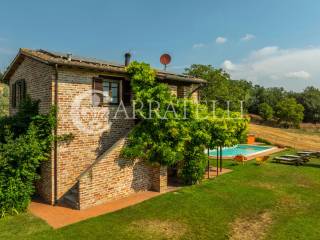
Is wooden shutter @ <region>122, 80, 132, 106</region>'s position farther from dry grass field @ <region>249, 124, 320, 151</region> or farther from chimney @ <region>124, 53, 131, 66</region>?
dry grass field @ <region>249, 124, 320, 151</region>

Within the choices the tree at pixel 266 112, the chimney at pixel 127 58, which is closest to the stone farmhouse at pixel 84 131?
the chimney at pixel 127 58

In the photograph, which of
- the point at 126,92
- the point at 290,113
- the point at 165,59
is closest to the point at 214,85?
the point at 165,59

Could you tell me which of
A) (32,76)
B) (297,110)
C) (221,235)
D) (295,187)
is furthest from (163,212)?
(297,110)

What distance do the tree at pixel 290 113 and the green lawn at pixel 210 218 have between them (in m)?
50.1

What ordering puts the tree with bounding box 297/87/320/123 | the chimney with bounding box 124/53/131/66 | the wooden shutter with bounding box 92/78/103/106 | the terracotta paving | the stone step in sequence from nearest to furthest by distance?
the terracotta paving
the stone step
the wooden shutter with bounding box 92/78/103/106
the chimney with bounding box 124/53/131/66
the tree with bounding box 297/87/320/123

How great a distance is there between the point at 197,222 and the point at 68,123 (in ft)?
22.1

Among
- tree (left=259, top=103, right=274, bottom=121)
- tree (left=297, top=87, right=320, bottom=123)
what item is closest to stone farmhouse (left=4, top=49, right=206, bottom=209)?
tree (left=259, top=103, right=274, bottom=121)

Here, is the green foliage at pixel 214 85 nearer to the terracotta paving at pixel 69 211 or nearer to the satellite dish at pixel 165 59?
the satellite dish at pixel 165 59

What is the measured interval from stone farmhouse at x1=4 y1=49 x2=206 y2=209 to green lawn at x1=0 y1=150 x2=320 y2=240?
1434 millimetres

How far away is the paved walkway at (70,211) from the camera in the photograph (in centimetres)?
933

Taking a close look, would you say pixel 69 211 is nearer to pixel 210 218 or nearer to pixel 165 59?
pixel 210 218

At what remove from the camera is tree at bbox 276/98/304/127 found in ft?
192

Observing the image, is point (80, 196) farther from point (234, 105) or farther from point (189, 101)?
point (234, 105)

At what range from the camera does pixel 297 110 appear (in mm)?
59781
